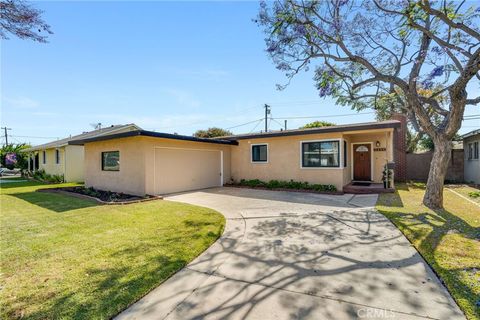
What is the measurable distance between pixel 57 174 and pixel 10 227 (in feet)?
50.7

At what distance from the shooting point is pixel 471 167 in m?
13.9

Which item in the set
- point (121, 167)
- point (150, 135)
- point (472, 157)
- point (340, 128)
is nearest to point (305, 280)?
point (340, 128)

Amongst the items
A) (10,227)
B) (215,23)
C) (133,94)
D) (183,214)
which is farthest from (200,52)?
(10,227)

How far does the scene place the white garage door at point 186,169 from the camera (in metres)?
11.0

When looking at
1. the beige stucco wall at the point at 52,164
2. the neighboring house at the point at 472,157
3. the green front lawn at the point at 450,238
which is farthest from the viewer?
the beige stucco wall at the point at 52,164

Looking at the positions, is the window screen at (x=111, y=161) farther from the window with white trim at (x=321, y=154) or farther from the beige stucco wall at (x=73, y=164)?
the window with white trim at (x=321, y=154)

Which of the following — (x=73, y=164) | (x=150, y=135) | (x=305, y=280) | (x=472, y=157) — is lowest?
(x=305, y=280)

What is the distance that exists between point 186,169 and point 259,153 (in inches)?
157

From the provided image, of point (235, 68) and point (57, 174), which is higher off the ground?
point (235, 68)

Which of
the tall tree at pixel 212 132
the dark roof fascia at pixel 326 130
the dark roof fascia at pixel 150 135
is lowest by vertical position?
the dark roof fascia at pixel 150 135

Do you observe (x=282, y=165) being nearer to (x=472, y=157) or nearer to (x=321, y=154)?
(x=321, y=154)

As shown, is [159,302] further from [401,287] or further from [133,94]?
[133,94]

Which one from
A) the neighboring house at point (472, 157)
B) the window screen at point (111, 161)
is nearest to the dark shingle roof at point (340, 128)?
the window screen at point (111, 161)

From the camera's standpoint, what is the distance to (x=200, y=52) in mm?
A: 11148
